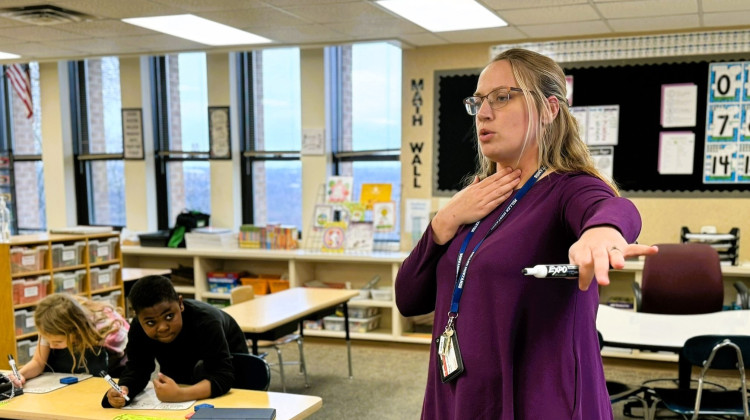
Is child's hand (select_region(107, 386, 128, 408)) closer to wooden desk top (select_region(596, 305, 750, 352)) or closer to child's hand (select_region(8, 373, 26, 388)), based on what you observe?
child's hand (select_region(8, 373, 26, 388))

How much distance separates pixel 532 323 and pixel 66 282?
4.23m

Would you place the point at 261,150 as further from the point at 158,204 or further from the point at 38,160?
the point at 38,160

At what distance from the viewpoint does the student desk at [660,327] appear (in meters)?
2.99

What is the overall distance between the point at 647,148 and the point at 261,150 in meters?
3.69

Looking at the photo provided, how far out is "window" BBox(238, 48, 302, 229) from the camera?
6.55m

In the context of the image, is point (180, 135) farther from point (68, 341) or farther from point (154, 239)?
point (68, 341)

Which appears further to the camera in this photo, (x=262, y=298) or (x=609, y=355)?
(x=609, y=355)

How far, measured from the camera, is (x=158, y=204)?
23.0 ft

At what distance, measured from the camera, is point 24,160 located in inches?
301

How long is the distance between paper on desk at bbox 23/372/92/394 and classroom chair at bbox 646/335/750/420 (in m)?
2.68

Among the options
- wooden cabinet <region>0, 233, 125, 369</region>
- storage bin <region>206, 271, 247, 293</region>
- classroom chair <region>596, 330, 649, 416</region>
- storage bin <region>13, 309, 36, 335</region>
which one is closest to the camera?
classroom chair <region>596, 330, 649, 416</region>

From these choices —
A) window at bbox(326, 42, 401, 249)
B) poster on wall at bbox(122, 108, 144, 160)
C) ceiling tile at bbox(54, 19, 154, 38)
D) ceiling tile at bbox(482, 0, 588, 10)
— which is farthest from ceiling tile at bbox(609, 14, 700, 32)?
poster on wall at bbox(122, 108, 144, 160)

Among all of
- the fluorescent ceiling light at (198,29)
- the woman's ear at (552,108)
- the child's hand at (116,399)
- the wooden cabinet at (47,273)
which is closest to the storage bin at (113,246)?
the wooden cabinet at (47,273)

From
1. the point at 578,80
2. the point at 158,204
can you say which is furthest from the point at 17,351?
the point at 578,80
